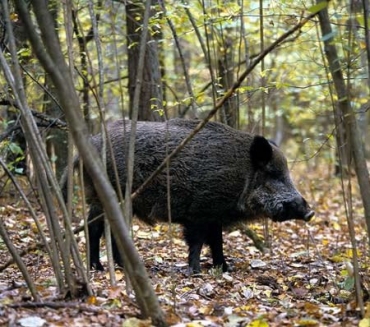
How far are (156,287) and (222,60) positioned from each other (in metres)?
5.33

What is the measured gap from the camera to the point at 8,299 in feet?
13.3

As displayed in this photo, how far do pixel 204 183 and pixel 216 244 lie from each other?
78 cm

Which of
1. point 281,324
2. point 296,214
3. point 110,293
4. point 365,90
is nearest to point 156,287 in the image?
point 110,293

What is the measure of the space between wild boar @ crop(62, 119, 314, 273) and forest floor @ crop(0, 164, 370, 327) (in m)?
0.47

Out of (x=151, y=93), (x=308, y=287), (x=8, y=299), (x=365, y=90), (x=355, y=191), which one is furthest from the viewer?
(x=355, y=191)

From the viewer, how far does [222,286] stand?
232 inches

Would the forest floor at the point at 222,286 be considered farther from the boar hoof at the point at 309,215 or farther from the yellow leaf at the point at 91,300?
the boar hoof at the point at 309,215

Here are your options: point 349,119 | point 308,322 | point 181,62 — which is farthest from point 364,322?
point 181,62

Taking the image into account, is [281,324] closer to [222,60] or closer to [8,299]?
[8,299]

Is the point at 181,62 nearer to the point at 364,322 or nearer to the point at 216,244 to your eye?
the point at 216,244

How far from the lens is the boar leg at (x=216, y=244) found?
7.15 m

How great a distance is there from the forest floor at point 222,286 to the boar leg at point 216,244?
0.17m

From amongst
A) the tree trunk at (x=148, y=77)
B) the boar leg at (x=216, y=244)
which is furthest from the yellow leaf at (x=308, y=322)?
the tree trunk at (x=148, y=77)

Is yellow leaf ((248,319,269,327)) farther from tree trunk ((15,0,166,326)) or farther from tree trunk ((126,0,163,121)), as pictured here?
tree trunk ((126,0,163,121))
